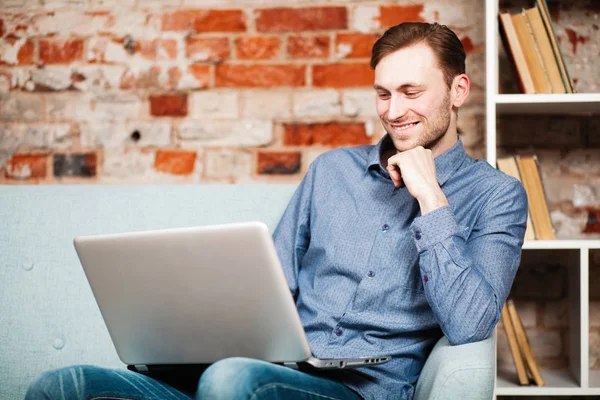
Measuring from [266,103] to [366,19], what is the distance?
0.40 meters

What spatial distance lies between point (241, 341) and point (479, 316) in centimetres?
44

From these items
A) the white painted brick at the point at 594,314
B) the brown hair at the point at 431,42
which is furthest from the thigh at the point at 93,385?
the white painted brick at the point at 594,314

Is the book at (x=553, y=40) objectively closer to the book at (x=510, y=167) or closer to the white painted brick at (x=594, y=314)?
the book at (x=510, y=167)

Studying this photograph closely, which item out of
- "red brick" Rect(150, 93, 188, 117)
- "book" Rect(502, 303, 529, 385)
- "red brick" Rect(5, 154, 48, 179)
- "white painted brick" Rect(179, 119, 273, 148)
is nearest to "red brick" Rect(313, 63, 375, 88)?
"white painted brick" Rect(179, 119, 273, 148)

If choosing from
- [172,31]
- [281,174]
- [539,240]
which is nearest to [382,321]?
[539,240]

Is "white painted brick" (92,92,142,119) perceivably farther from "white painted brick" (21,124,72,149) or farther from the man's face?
the man's face

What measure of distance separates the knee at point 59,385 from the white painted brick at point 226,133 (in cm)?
107

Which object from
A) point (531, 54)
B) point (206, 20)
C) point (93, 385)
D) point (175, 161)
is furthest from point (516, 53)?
point (93, 385)

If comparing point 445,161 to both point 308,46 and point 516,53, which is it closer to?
point 516,53

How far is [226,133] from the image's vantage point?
216 centimetres

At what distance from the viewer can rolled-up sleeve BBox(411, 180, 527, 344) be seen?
4.19 ft

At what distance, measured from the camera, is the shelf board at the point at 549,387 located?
182 cm

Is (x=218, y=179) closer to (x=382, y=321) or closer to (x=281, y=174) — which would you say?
(x=281, y=174)

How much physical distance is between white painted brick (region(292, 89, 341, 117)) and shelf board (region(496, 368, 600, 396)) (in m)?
0.92
